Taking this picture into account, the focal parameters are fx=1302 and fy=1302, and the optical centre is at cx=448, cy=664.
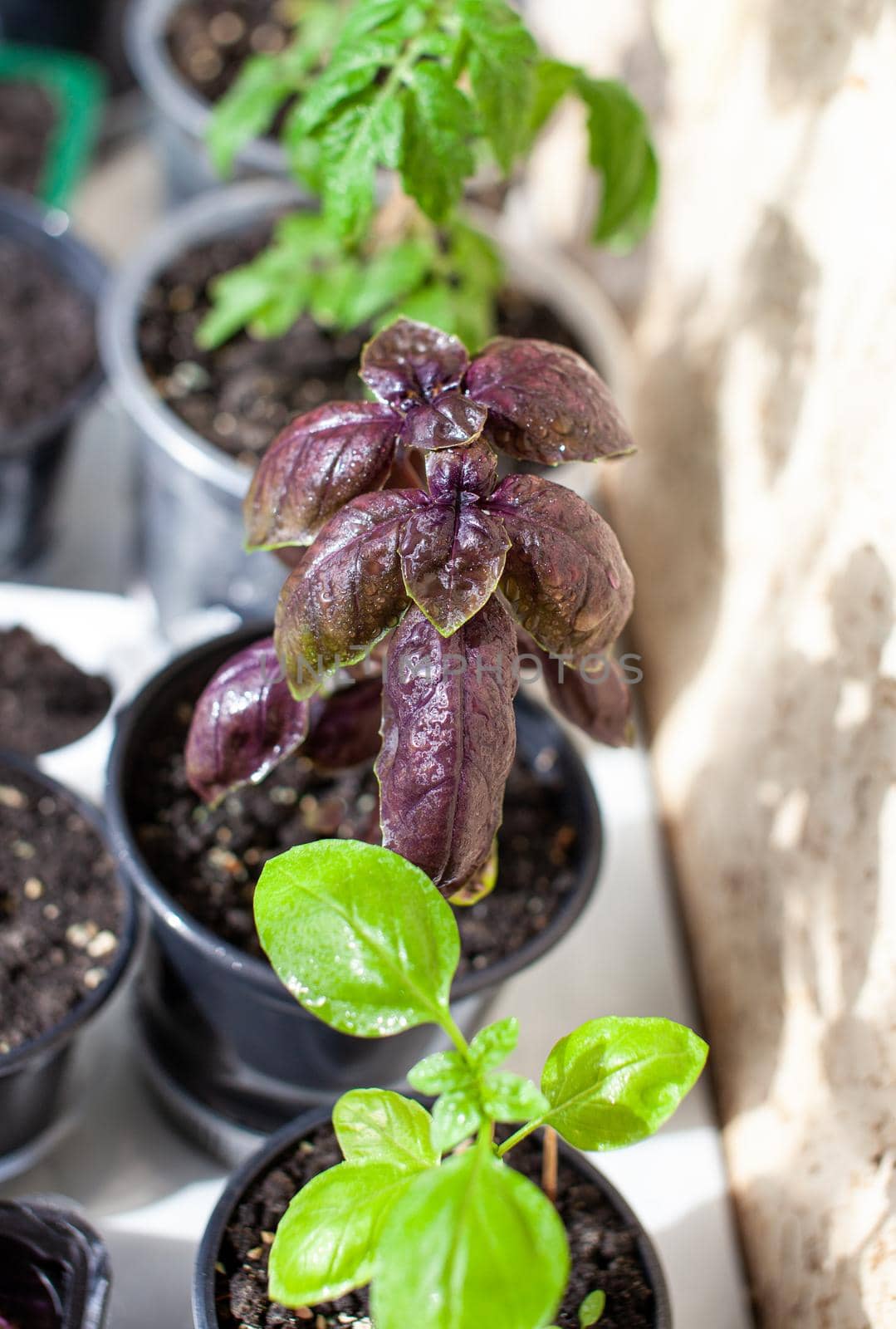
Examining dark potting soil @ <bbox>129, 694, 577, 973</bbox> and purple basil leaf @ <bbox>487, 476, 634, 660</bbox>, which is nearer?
purple basil leaf @ <bbox>487, 476, 634, 660</bbox>

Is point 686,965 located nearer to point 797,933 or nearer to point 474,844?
point 797,933

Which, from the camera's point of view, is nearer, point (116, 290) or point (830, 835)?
point (830, 835)

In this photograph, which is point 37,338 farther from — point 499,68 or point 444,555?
point 444,555

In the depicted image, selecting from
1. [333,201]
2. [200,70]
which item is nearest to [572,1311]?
[333,201]

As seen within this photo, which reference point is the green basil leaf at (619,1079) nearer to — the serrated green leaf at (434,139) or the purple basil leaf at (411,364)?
the purple basil leaf at (411,364)

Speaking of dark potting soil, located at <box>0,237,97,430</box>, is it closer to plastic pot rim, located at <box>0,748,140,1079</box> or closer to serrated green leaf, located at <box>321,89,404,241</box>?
plastic pot rim, located at <box>0,748,140,1079</box>

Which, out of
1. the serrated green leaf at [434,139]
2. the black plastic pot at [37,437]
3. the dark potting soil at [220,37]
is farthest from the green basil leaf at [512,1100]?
the dark potting soil at [220,37]

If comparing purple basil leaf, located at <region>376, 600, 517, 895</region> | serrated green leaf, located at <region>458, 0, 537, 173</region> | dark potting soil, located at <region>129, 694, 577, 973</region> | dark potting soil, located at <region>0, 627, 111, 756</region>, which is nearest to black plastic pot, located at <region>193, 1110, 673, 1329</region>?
dark potting soil, located at <region>129, 694, 577, 973</region>

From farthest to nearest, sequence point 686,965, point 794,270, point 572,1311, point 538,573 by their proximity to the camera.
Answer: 1. point 686,965
2. point 794,270
3. point 572,1311
4. point 538,573
